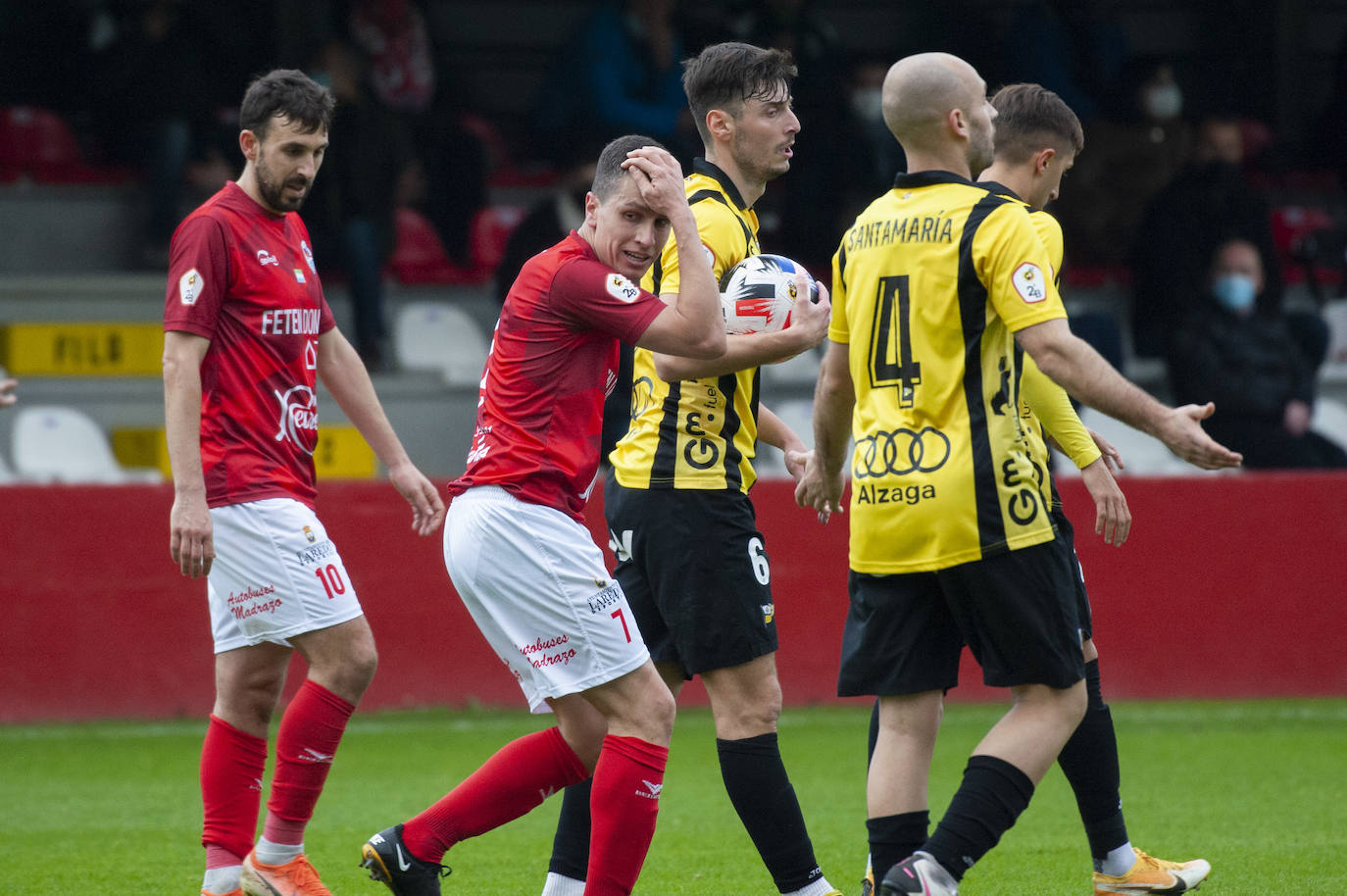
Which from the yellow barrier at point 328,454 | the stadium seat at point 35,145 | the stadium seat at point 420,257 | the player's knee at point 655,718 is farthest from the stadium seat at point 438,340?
the player's knee at point 655,718

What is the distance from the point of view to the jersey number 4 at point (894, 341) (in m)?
3.96

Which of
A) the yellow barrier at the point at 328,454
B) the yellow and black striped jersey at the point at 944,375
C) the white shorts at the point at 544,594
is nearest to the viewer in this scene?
the yellow and black striped jersey at the point at 944,375

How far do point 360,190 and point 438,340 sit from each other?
1435 mm

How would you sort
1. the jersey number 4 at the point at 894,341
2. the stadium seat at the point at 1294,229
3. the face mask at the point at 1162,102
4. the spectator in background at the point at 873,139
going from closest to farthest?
the jersey number 4 at the point at 894,341 < the spectator in background at the point at 873,139 < the face mask at the point at 1162,102 < the stadium seat at the point at 1294,229

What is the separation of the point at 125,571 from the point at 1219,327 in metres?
6.89

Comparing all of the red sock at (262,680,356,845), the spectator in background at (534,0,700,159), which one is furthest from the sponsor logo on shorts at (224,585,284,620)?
the spectator in background at (534,0,700,159)

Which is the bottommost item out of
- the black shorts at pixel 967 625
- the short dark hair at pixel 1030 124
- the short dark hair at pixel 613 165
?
the black shorts at pixel 967 625

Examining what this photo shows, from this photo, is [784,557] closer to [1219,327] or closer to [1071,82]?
[1219,327]

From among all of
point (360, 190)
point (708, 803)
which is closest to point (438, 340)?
point (360, 190)

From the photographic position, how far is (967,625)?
397 centimetres

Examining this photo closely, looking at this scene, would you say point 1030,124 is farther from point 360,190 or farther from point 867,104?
point 867,104

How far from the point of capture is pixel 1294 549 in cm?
949

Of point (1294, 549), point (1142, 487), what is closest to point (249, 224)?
point (1142, 487)

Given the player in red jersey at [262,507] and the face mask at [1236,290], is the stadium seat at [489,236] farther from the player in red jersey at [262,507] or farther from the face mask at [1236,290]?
the player in red jersey at [262,507]
